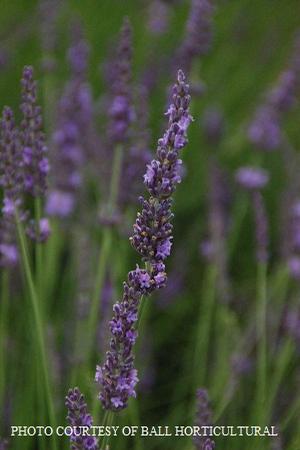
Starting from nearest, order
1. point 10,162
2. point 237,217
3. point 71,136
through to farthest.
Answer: point 10,162
point 71,136
point 237,217

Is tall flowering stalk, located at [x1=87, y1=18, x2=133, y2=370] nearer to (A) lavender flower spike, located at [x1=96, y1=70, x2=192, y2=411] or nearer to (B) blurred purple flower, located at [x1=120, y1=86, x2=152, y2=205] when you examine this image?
(B) blurred purple flower, located at [x1=120, y1=86, x2=152, y2=205]

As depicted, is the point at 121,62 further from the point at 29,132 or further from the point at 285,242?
the point at 285,242

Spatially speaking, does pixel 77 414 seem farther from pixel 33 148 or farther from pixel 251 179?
pixel 251 179

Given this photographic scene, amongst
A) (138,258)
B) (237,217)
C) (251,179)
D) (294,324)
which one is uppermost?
(251,179)

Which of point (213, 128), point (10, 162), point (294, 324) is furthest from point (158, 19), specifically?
point (10, 162)

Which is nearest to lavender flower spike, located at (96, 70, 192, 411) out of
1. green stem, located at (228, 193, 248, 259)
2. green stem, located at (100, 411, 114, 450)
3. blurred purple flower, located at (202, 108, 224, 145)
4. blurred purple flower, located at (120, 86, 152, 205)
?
green stem, located at (100, 411, 114, 450)

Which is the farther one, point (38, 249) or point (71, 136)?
point (71, 136)

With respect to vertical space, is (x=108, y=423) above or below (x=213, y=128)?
above

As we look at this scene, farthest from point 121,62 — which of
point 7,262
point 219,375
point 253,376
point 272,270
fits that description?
point 272,270
